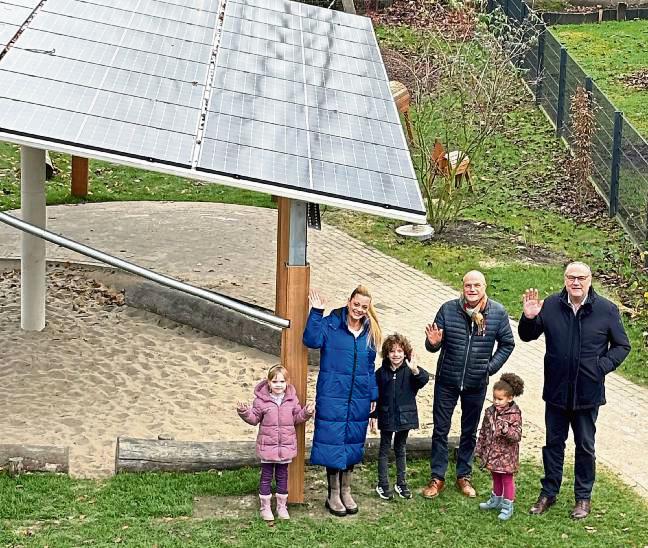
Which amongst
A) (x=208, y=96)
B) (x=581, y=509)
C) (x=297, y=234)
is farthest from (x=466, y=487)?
(x=208, y=96)

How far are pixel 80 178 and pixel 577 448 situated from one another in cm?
1114

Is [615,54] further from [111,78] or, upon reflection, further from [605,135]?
[111,78]

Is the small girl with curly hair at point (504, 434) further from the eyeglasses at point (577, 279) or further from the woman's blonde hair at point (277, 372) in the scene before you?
the woman's blonde hair at point (277, 372)

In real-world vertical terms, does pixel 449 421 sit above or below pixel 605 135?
below

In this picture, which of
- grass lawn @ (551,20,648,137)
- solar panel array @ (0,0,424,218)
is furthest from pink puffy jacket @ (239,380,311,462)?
grass lawn @ (551,20,648,137)

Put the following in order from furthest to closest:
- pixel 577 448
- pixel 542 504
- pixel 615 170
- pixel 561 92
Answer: pixel 561 92 → pixel 615 170 → pixel 542 504 → pixel 577 448

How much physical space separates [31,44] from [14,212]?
28.0ft

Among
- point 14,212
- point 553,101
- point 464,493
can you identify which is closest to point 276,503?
point 464,493

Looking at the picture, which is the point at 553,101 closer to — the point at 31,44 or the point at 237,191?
the point at 237,191

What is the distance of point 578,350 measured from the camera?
27.8 feet

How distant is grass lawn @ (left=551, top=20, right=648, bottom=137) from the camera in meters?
22.9

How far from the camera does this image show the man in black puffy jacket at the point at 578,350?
846cm

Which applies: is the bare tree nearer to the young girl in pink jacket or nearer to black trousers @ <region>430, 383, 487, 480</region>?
black trousers @ <region>430, 383, 487, 480</region>

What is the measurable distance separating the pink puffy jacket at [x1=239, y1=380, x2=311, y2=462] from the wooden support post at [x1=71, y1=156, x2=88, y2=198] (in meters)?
10.2
